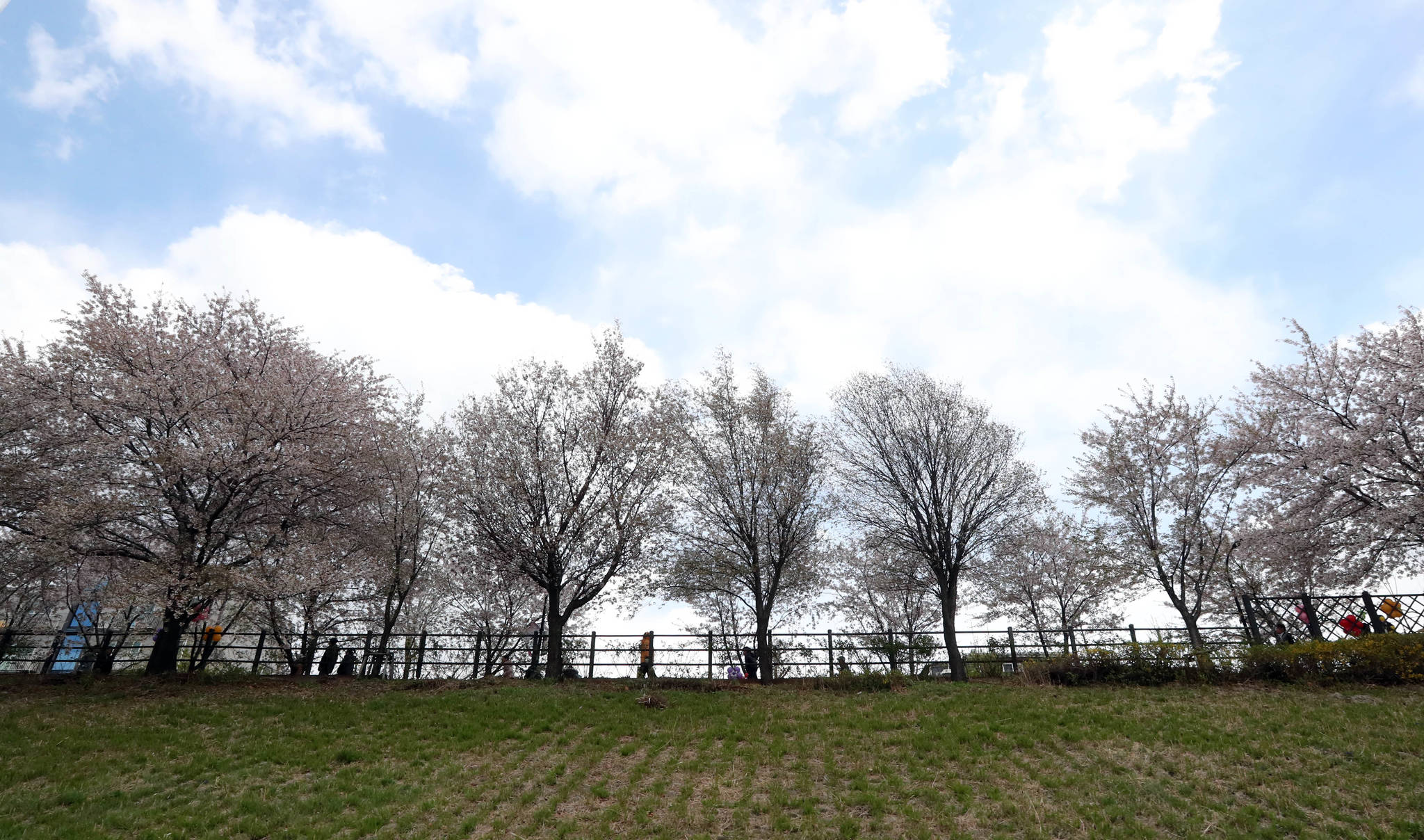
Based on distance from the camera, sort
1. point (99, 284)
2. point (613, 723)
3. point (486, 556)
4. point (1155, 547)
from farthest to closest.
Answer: point (1155, 547)
point (486, 556)
point (99, 284)
point (613, 723)

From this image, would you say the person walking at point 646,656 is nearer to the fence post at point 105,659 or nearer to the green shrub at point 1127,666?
the green shrub at point 1127,666

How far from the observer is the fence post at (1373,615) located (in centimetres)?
1766

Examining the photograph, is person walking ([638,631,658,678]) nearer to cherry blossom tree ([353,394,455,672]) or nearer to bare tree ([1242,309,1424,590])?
cherry blossom tree ([353,394,455,672])

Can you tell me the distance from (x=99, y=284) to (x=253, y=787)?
1576 centimetres

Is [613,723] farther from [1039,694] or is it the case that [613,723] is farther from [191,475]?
[191,475]

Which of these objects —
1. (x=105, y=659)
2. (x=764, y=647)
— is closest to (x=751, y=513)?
(x=764, y=647)

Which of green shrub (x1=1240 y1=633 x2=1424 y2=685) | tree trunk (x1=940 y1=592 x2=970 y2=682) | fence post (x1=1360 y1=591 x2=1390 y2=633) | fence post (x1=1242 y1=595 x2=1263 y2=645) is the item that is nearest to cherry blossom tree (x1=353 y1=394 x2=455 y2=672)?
tree trunk (x1=940 y1=592 x2=970 y2=682)

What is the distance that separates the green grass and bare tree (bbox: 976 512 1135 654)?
21.7 feet

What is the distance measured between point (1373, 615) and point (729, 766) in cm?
2022

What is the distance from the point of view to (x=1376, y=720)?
1005 centimetres

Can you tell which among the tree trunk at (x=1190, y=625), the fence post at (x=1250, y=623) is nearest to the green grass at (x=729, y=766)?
the tree trunk at (x=1190, y=625)

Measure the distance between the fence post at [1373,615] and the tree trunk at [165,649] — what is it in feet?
107

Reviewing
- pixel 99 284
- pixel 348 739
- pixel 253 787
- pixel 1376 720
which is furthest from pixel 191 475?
pixel 1376 720

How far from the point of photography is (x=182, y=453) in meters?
13.9
